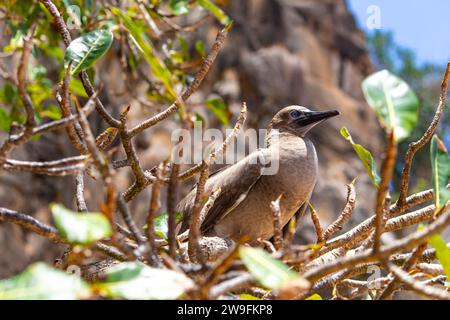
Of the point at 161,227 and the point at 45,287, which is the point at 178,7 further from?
the point at 45,287

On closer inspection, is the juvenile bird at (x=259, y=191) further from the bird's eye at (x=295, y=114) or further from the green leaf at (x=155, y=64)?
the green leaf at (x=155, y=64)

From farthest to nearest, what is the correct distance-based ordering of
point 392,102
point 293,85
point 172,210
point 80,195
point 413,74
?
1. point 413,74
2. point 293,85
3. point 80,195
4. point 172,210
5. point 392,102

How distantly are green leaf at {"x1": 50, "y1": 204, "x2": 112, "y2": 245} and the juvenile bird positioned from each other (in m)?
2.34

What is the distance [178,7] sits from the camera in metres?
4.01

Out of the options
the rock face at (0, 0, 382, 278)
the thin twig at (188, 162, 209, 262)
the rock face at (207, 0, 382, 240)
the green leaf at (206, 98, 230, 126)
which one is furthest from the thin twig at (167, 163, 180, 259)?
the rock face at (207, 0, 382, 240)

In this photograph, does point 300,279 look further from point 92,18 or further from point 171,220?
point 92,18

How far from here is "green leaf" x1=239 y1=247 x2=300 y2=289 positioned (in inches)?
48.7

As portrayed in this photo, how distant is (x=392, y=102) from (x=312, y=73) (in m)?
10.6

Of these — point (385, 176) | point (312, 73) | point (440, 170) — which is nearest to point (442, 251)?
point (440, 170)

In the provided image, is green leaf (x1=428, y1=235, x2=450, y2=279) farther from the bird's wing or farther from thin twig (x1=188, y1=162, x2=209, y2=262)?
the bird's wing

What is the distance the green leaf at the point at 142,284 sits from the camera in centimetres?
128

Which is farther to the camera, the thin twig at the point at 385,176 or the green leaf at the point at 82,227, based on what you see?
the thin twig at the point at 385,176

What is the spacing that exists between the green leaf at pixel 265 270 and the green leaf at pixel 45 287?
33cm

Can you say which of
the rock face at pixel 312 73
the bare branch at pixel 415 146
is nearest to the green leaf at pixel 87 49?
the bare branch at pixel 415 146
